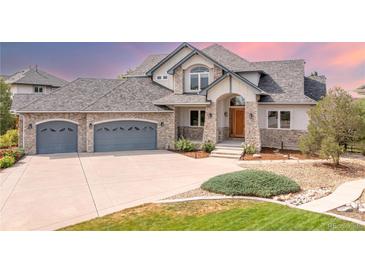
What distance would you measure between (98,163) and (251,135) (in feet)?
27.1

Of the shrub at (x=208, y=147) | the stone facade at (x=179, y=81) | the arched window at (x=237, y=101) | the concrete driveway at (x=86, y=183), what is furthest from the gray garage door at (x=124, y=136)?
the arched window at (x=237, y=101)

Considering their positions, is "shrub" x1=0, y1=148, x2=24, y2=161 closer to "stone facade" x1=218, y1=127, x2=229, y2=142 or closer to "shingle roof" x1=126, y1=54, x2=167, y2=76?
"stone facade" x1=218, y1=127, x2=229, y2=142

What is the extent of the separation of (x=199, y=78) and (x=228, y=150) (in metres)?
5.32

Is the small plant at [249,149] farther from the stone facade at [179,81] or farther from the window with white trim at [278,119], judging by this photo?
the stone facade at [179,81]

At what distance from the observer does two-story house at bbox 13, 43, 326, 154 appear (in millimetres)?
17000

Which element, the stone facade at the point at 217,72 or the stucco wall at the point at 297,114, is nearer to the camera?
the stucco wall at the point at 297,114

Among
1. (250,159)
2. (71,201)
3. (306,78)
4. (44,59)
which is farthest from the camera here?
(306,78)

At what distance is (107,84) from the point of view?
68.0 feet

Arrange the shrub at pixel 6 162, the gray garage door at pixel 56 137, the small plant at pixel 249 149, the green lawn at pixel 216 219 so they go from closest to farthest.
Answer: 1. the green lawn at pixel 216 219
2. the shrub at pixel 6 162
3. the small plant at pixel 249 149
4. the gray garage door at pixel 56 137

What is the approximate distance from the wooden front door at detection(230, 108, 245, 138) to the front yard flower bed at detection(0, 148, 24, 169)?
1219cm

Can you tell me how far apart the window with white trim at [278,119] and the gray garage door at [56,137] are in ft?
37.9

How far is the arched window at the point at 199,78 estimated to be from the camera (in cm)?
1894
